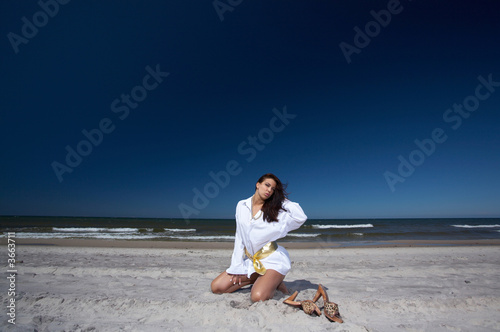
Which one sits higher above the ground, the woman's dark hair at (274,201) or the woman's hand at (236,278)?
the woman's dark hair at (274,201)

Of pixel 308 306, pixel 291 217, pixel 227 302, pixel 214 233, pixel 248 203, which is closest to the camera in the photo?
pixel 308 306

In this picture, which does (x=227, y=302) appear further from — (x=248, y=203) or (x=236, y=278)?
(x=248, y=203)

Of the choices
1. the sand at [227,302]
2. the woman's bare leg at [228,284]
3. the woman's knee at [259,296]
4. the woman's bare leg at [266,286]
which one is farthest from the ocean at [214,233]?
the woman's knee at [259,296]

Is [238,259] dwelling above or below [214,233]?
above

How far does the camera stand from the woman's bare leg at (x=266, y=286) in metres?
3.27

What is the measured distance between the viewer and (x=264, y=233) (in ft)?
11.6

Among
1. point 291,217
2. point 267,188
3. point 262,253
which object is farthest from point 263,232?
point 267,188

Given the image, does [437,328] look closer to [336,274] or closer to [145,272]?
[336,274]

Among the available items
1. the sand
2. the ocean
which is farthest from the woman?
the ocean

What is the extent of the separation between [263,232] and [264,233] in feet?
0.06

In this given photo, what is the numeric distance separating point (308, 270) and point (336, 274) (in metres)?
0.66

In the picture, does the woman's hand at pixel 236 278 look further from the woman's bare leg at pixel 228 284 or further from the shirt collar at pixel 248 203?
the shirt collar at pixel 248 203

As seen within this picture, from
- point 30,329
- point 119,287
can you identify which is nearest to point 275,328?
point 30,329

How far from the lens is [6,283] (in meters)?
4.29
